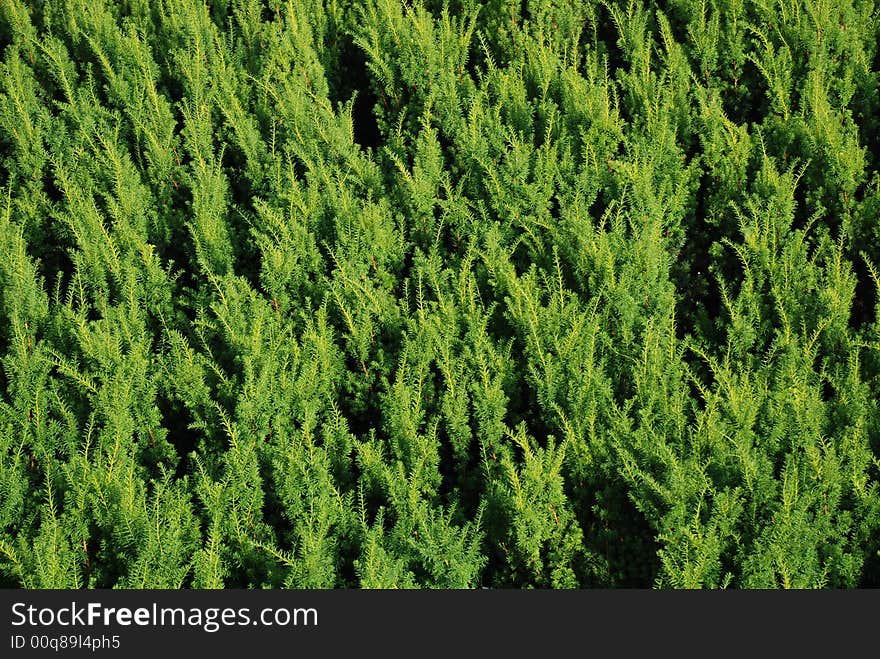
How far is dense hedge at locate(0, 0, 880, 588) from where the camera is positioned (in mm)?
2439

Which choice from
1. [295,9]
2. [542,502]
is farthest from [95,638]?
[295,9]

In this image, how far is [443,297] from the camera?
3.00m

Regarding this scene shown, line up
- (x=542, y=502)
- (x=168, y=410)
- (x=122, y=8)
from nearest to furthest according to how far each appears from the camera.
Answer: (x=542, y=502), (x=168, y=410), (x=122, y=8)

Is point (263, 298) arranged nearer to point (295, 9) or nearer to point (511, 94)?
point (511, 94)

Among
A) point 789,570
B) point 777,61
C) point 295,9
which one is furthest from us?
point 295,9

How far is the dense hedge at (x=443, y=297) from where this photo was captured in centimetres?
244

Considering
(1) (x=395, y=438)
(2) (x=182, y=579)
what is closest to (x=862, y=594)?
(1) (x=395, y=438)

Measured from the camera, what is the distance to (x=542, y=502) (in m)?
2.47

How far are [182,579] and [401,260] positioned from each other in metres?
1.51

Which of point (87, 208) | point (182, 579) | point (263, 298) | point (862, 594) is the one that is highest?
point (87, 208)

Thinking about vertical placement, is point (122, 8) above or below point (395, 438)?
above

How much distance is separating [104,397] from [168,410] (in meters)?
0.27

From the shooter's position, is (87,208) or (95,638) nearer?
(95,638)

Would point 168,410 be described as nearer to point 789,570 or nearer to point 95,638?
point 95,638
